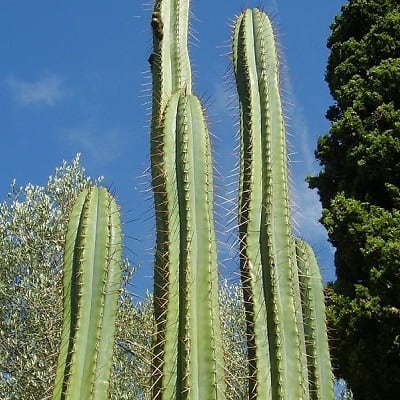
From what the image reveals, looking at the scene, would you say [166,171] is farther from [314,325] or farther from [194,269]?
[314,325]

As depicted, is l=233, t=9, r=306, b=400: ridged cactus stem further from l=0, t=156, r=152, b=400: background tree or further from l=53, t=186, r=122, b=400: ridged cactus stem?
l=0, t=156, r=152, b=400: background tree

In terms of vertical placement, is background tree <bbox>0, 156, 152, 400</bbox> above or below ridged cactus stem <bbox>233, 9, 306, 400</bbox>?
above

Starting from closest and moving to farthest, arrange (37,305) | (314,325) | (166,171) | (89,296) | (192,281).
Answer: (192,281)
(89,296)
(166,171)
(314,325)
(37,305)

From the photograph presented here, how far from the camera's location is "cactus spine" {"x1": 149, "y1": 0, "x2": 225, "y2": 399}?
3.13 metres

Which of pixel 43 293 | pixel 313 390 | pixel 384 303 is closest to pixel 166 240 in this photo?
pixel 313 390

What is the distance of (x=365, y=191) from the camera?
11430 millimetres

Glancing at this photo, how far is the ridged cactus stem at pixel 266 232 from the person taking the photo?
3.38 m

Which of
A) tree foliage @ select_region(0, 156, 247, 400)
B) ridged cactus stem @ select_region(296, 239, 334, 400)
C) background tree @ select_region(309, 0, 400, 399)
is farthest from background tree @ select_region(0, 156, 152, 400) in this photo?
ridged cactus stem @ select_region(296, 239, 334, 400)

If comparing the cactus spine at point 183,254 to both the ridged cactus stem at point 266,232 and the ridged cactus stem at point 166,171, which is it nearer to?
the ridged cactus stem at point 166,171

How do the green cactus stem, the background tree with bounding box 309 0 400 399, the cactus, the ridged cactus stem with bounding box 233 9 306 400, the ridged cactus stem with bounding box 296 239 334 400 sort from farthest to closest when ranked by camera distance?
the background tree with bounding box 309 0 400 399, the ridged cactus stem with bounding box 296 239 334 400, the ridged cactus stem with bounding box 233 9 306 400, the cactus, the green cactus stem

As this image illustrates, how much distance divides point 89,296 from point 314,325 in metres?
1.38

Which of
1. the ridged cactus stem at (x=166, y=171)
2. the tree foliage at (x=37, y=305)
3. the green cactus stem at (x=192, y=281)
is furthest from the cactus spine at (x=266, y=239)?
the tree foliage at (x=37, y=305)

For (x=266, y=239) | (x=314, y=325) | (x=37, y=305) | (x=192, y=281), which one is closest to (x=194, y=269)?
(x=192, y=281)

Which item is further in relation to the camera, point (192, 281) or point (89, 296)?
point (89, 296)
